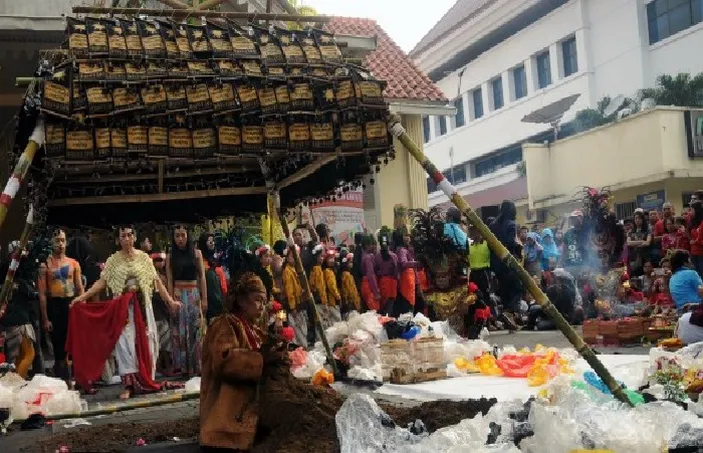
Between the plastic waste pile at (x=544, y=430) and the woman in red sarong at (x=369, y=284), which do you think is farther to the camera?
the woman in red sarong at (x=369, y=284)

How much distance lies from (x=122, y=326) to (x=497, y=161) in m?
31.8

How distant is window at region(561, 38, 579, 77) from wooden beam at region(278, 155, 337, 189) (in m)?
27.7

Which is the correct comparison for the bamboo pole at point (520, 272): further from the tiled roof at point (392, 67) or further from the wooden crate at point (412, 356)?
the tiled roof at point (392, 67)

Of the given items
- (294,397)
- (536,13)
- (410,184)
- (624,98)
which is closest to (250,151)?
(294,397)

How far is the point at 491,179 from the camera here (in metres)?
37.5

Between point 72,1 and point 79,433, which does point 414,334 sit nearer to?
point 79,433

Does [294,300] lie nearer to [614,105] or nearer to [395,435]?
[395,435]

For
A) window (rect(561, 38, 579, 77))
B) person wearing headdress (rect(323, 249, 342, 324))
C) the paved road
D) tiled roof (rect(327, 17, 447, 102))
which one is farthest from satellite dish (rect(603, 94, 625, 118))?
the paved road

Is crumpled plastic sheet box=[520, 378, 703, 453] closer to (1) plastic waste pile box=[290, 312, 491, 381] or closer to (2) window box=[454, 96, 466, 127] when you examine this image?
(1) plastic waste pile box=[290, 312, 491, 381]

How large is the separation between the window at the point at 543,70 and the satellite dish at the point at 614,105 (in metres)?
6.23

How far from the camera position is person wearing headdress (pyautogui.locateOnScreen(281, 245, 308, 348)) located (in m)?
12.0

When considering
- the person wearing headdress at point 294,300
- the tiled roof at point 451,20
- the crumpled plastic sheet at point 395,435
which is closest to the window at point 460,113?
the tiled roof at point 451,20

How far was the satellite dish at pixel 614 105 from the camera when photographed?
28062mm

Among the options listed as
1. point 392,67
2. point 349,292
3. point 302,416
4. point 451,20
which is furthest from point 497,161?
point 302,416
